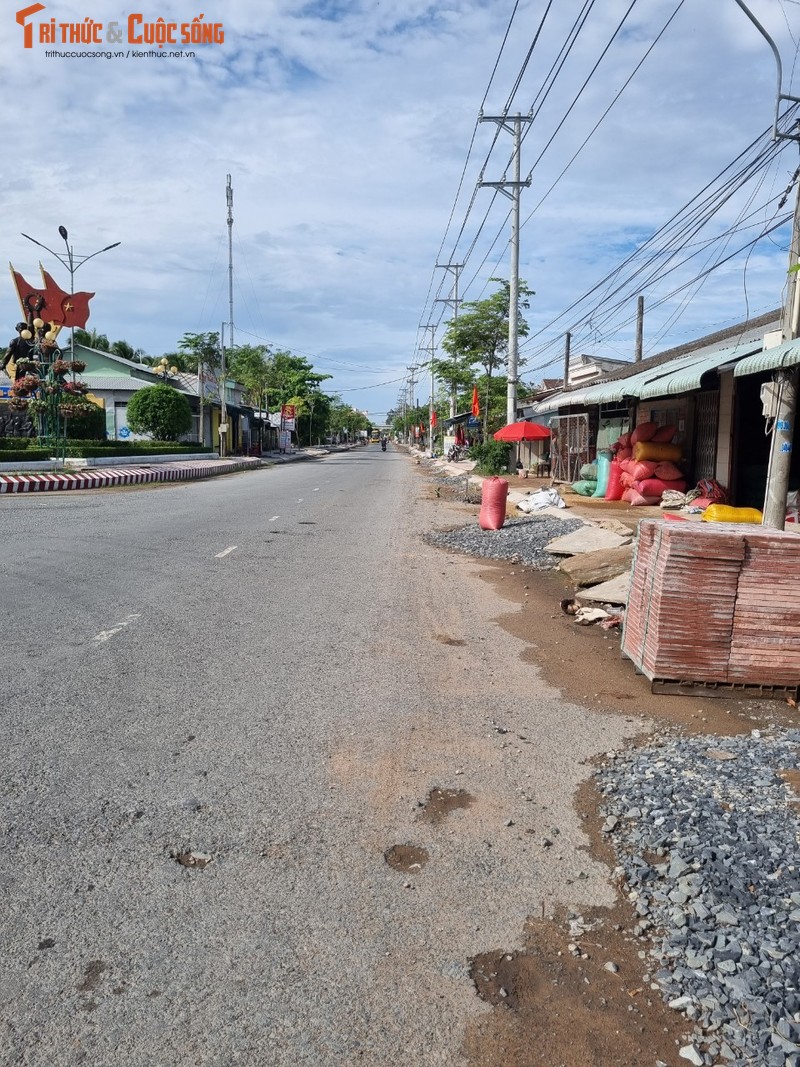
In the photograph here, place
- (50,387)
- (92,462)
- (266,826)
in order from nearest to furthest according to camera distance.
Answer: (266,826) → (50,387) → (92,462)

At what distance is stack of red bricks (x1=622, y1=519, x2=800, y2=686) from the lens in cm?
552

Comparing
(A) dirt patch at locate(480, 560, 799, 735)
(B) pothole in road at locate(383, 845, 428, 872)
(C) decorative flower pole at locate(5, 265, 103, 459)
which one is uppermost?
(C) decorative flower pole at locate(5, 265, 103, 459)

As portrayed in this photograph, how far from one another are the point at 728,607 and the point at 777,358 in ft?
13.6

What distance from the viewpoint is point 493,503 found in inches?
595

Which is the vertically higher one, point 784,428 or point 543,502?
point 784,428

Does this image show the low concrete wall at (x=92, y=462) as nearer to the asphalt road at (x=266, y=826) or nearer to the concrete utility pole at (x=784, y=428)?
the asphalt road at (x=266, y=826)

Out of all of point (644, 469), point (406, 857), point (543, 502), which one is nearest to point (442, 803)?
point (406, 857)

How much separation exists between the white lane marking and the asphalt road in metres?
0.04

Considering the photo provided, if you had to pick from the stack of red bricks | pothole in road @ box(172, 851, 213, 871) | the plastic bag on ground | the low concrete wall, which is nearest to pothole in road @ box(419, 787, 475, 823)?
pothole in road @ box(172, 851, 213, 871)

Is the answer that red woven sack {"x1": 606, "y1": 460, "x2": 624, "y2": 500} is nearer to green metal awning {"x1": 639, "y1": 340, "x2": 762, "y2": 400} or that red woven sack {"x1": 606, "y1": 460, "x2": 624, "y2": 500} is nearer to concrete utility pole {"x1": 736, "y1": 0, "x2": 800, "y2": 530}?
green metal awning {"x1": 639, "y1": 340, "x2": 762, "y2": 400}

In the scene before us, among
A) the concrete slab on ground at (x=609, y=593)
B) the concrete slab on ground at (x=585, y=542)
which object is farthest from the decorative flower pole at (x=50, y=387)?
the concrete slab on ground at (x=609, y=593)

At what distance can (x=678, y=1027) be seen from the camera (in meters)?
2.52

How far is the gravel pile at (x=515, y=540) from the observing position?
1214cm

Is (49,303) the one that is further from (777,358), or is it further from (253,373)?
(253,373)
